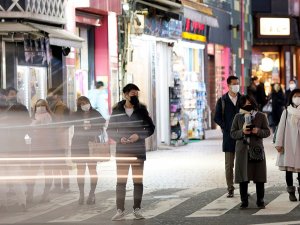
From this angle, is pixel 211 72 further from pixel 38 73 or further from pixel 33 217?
pixel 33 217

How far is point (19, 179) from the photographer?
20.3 m

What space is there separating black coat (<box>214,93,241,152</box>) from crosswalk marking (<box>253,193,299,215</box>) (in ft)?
4.13

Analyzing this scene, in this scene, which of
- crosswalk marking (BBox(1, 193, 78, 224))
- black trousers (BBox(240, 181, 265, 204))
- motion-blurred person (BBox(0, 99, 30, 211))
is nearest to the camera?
crosswalk marking (BBox(1, 193, 78, 224))

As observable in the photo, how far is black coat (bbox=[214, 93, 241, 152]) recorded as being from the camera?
2147 cm

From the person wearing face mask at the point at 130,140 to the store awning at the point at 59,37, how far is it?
298 inches

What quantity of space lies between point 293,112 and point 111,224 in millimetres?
4190

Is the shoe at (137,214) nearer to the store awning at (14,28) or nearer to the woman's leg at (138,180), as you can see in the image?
the woman's leg at (138,180)

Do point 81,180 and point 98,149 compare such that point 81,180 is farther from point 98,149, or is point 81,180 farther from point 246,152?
point 246,152

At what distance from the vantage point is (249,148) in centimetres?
1964

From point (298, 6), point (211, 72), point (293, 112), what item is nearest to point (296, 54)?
point (298, 6)

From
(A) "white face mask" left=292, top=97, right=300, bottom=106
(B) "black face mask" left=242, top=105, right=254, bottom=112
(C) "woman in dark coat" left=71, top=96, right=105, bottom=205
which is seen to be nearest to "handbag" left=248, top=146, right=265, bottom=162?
(B) "black face mask" left=242, top=105, right=254, bottom=112

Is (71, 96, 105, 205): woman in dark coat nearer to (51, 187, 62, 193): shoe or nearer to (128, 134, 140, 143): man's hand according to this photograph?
(51, 187, 62, 193): shoe

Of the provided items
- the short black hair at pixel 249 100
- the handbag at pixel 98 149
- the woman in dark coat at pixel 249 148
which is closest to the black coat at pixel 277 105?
the handbag at pixel 98 149

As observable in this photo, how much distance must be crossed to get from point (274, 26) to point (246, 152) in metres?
44.0
